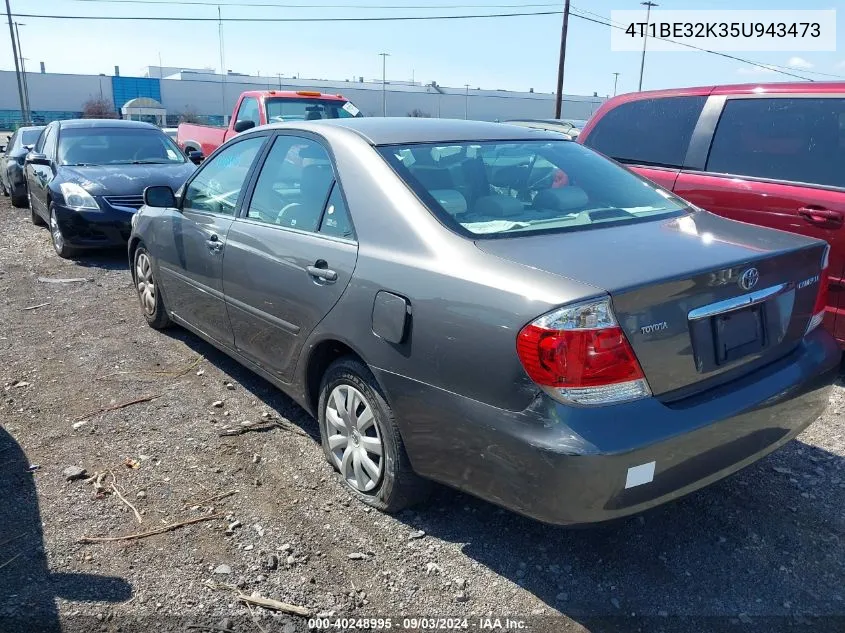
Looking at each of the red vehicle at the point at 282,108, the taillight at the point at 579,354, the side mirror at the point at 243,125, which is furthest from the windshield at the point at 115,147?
the taillight at the point at 579,354

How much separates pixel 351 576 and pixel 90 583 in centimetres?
100

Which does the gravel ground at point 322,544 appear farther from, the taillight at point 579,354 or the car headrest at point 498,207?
the car headrest at point 498,207

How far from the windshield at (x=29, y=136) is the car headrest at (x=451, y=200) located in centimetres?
1332

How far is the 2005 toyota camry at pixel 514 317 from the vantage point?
90.2 inches

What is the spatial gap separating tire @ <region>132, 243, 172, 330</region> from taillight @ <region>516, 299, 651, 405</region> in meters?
3.73

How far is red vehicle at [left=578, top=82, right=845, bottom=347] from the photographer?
14.1 ft

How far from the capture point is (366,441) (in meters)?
3.09

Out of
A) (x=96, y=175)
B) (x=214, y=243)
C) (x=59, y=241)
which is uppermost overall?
(x=214, y=243)

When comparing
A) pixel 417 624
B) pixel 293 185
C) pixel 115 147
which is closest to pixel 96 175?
pixel 115 147

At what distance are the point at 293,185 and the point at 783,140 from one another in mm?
3251

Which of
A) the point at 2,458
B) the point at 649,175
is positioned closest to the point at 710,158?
the point at 649,175

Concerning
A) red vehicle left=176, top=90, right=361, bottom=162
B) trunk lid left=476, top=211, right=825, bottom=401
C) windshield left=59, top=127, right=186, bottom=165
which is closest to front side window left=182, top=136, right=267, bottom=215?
trunk lid left=476, top=211, right=825, bottom=401

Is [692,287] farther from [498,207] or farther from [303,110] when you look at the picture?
[303,110]

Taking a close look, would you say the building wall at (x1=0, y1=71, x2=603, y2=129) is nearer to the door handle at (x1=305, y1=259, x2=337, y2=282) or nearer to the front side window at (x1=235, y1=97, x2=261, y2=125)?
the front side window at (x1=235, y1=97, x2=261, y2=125)
